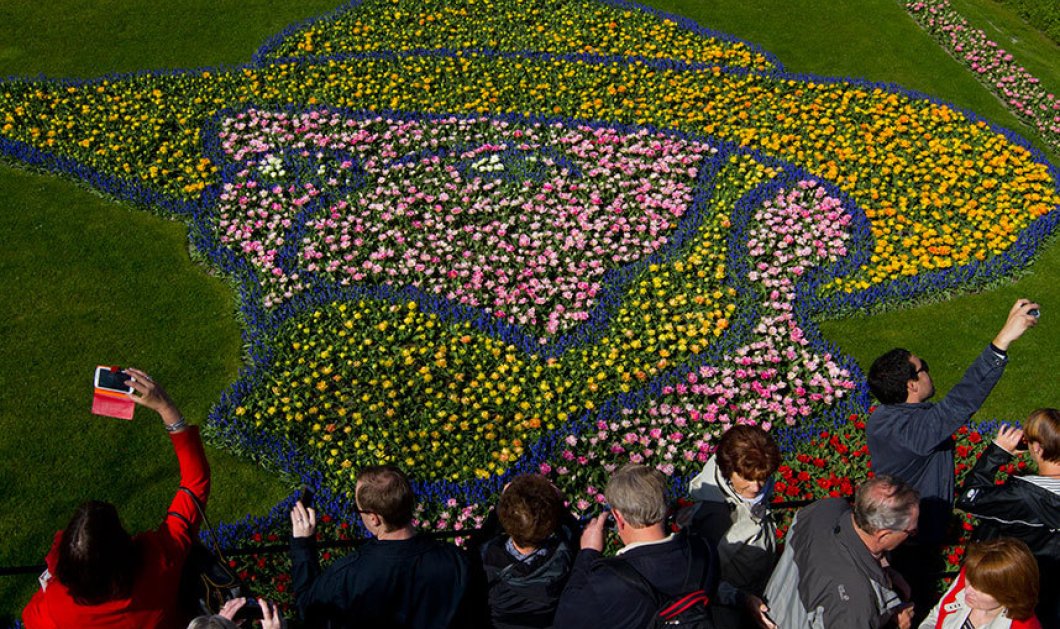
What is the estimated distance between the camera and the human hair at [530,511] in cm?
490

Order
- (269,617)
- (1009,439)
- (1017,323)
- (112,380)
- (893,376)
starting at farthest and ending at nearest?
(893,376) → (1009,439) → (1017,323) → (112,380) → (269,617)

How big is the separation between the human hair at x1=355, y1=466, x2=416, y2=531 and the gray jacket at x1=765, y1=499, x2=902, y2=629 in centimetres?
244

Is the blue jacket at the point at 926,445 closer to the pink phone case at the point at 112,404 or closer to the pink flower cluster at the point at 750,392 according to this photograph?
the pink flower cluster at the point at 750,392

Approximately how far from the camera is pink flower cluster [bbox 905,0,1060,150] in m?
15.5

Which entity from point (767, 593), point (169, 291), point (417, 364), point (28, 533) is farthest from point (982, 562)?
point (169, 291)

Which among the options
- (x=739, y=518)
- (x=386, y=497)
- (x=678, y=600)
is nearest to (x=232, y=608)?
(x=386, y=497)

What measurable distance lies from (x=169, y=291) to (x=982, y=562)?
9.70 meters

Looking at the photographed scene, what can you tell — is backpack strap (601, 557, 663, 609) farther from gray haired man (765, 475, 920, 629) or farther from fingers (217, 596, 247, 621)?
fingers (217, 596, 247, 621)

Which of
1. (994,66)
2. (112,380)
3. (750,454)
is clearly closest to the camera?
(112,380)

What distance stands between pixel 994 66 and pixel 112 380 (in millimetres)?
17028

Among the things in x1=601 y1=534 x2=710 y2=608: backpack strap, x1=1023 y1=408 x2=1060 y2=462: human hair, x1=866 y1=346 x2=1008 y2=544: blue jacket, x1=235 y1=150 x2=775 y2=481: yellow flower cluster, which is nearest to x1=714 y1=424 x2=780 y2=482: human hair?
x1=601 y1=534 x2=710 y2=608: backpack strap

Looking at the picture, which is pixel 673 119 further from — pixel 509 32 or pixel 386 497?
pixel 386 497

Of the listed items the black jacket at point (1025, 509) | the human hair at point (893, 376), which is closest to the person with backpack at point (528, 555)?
the human hair at point (893, 376)

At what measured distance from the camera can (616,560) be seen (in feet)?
15.7
